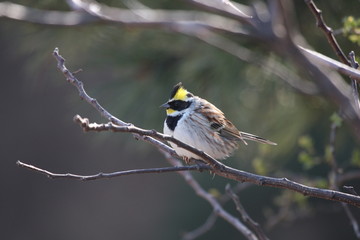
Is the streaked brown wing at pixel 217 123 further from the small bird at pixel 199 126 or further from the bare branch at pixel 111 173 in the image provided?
the bare branch at pixel 111 173

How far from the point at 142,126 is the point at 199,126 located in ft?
2.53

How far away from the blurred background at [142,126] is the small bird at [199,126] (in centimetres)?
19

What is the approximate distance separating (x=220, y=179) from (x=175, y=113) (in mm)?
2763

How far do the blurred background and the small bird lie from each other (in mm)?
186

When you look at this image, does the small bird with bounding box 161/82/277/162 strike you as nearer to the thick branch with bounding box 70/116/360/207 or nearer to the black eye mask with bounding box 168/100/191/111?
the black eye mask with bounding box 168/100/191/111

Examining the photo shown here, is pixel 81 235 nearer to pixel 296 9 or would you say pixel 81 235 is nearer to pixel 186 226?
pixel 186 226

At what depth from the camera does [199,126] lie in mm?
2863

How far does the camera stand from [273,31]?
1266 mm

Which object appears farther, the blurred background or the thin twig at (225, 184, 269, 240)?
the blurred background

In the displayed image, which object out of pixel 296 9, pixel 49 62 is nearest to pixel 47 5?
pixel 49 62

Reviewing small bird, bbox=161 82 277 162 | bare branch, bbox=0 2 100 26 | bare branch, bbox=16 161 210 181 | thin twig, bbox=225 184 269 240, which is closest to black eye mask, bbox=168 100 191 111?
small bird, bbox=161 82 277 162

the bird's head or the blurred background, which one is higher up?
the bird's head

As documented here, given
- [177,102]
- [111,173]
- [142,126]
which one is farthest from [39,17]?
[111,173]

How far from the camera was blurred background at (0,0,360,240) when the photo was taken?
332 centimetres
